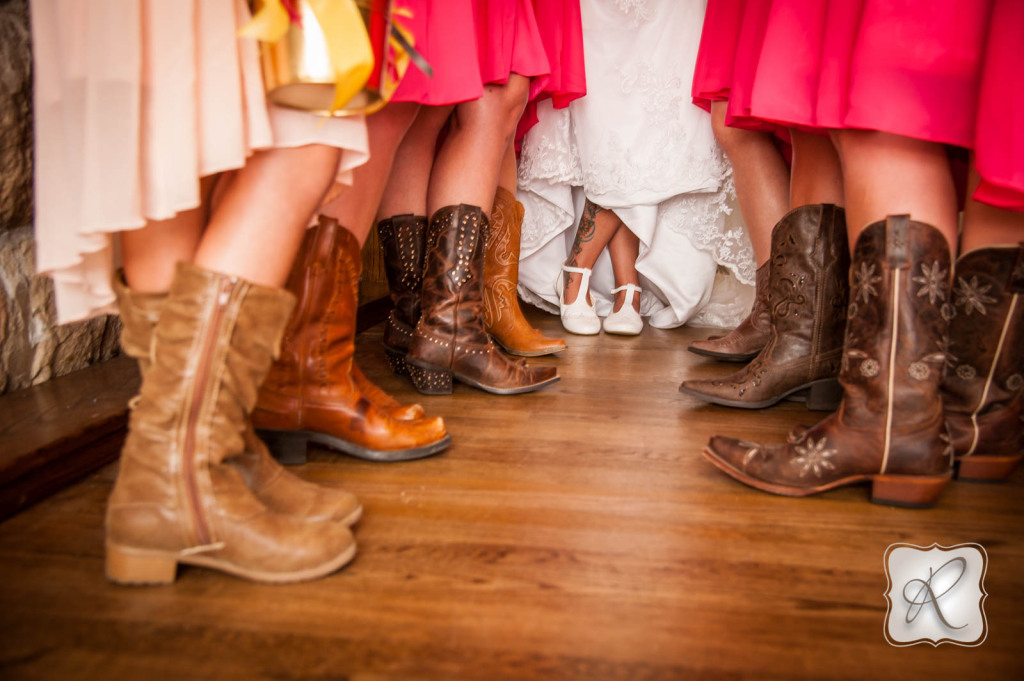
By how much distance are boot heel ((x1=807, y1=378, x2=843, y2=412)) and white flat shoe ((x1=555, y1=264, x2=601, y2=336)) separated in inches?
31.8

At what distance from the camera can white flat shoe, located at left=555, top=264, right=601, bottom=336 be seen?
1985 millimetres

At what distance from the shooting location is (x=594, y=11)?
1899 millimetres

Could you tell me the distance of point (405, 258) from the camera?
133 cm

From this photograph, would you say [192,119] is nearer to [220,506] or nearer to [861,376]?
[220,506]

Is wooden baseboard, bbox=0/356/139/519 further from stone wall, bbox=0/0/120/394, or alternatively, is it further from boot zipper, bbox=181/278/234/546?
boot zipper, bbox=181/278/234/546

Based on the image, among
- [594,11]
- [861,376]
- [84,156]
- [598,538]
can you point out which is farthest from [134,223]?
[594,11]

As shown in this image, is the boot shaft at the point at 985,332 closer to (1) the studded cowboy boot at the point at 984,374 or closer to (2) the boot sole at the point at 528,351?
(1) the studded cowboy boot at the point at 984,374

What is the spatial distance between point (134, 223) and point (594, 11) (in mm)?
1705

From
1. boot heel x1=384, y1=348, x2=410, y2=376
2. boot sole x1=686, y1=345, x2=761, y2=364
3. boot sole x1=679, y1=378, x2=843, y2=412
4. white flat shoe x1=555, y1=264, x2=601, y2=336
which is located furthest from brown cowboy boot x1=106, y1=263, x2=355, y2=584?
white flat shoe x1=555, y1=264, x2=601, y2=336

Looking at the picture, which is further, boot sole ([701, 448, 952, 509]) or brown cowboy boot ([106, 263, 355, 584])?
boot sole ([701, 448, 952, 509])

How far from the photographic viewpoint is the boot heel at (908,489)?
0.84m

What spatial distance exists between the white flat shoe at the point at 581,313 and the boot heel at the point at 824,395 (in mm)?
807

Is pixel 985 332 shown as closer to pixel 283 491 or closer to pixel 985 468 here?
pixel 985 468

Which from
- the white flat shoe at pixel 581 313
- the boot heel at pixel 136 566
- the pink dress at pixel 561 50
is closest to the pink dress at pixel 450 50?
the pink dress at pixel 561 50
